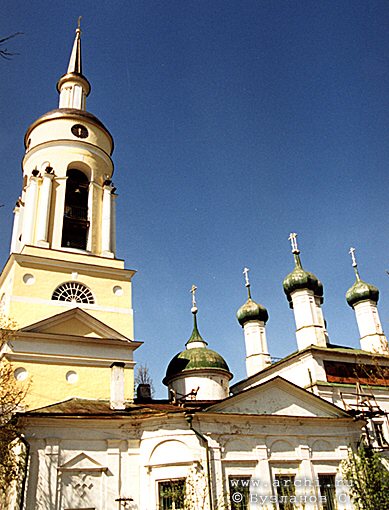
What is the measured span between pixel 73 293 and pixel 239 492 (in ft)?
31.2

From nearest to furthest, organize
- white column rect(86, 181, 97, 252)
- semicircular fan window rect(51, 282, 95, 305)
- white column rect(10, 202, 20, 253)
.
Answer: semicircular fan window rect(51, 282, 95, 305), white column rect(86, 181, 97, 252), white column rect(10, 202, 20, 253)

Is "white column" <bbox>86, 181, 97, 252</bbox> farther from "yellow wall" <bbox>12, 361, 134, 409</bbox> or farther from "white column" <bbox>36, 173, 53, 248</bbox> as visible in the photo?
"yellow wall" <bbox>12, 361, 134, 409</bbox>

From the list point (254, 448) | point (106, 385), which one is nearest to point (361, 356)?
point (254, 448)

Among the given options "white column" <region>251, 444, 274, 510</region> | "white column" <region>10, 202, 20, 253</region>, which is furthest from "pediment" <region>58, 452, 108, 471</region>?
"white column" <region>10, 202, 20, 253</region>

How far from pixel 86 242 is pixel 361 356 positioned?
1392 cm

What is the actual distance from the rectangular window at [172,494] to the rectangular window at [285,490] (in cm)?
318

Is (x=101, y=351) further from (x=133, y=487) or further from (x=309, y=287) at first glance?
(x=309, y=287)

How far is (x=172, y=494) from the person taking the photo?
15062 mm

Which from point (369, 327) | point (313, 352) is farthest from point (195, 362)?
point (369, 327)

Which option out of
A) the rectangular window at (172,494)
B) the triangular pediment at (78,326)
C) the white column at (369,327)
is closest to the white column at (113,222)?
the triangular pediment at (78,326)

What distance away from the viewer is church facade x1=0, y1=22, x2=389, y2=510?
1538cm

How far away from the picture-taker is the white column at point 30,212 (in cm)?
2133

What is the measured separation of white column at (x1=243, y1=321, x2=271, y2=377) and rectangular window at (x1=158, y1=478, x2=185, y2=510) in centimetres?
1454

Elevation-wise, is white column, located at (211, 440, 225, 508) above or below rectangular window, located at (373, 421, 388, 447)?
below
